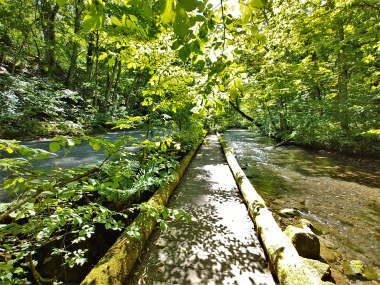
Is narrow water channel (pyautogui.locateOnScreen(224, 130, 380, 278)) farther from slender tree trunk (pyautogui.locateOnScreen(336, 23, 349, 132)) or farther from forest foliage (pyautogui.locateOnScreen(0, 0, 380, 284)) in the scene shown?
slender tree trunk (pyautogui.locateOnScreen(336, 23, 349, 132))

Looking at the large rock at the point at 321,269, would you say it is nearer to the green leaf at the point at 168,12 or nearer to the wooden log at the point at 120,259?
the wooden log at the point at 120,259

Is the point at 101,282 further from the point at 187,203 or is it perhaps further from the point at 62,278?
the point at 187,203

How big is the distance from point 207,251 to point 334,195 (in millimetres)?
4472

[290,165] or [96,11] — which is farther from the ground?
[96,11]

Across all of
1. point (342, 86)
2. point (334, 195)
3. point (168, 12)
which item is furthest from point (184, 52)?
point (342, 86)

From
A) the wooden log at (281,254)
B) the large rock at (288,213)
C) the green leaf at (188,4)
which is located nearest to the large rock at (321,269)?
the wooden log at (281,254)

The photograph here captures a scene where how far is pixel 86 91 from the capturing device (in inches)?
744

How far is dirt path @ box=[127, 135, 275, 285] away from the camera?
2256 millimetres

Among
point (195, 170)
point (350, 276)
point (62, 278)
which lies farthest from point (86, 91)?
point (350, 276)

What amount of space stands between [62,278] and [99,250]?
490mm

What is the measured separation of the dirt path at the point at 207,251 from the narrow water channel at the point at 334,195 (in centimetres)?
111

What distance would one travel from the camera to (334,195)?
5164 millimetres

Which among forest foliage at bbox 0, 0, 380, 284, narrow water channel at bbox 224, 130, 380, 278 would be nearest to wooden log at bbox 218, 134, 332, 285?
narrow water channel at bbox 224, 130, 380, 278

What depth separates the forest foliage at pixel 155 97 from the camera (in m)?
1.19
